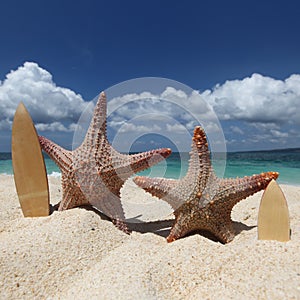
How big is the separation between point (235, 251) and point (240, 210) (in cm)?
219

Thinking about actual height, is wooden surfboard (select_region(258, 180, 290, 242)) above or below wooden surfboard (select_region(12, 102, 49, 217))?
below

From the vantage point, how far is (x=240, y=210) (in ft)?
14.6

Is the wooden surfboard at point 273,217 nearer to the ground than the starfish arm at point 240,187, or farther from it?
nearer to the ground

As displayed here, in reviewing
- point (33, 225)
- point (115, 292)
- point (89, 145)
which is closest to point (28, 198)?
point (33, 225)

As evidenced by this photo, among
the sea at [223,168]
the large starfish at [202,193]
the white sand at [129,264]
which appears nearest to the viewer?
the white sand at [129,264]

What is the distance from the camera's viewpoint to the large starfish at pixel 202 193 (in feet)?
9.57

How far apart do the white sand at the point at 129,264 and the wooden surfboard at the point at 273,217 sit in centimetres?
12

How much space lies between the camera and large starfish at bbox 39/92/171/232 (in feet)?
10.4

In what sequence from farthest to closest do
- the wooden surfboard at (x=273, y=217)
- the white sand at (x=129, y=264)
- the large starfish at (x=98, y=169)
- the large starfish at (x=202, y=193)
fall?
the large starfish at (x=98, y=169)
the large starfish at (x=202, y=193)
the wooden surfboard at (x=273, y=217)
the white sand at (x=129, y=264)

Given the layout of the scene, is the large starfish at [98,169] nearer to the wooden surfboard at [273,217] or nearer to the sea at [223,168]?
the sea at [223,168]


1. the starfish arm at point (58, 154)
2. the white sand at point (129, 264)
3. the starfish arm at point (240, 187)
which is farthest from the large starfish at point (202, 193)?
the starfish arm at point (58, 154)

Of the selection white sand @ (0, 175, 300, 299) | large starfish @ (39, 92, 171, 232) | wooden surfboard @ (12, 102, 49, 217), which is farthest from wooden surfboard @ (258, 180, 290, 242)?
wooden surfboard @ (12, 102, 49, 217)

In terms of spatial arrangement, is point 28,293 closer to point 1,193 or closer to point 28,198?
point 28,198

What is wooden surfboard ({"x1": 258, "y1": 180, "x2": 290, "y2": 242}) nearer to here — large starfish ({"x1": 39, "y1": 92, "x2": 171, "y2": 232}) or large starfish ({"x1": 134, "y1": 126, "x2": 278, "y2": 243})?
large starfish ({"x1": 134, "y1": 126, "x2": 278, "y2": 243})
